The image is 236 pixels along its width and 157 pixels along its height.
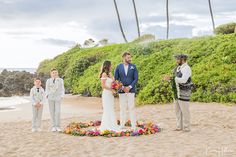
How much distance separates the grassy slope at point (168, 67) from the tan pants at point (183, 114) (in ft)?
20.5

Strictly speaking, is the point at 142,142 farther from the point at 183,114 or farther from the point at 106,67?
the point at 106,67

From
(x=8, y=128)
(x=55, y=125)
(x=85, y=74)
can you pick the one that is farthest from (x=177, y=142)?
(x=85, y=74)

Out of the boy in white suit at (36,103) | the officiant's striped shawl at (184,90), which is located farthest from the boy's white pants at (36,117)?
the officiant's striped shawl at (184,90)

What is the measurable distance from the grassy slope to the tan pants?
6.24 metres

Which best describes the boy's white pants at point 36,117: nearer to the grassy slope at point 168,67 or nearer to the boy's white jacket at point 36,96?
the boy's white jacket at point 36,96

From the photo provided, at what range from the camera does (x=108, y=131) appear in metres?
11.7

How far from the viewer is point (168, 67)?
76.9ft

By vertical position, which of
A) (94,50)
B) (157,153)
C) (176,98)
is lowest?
(157,153)

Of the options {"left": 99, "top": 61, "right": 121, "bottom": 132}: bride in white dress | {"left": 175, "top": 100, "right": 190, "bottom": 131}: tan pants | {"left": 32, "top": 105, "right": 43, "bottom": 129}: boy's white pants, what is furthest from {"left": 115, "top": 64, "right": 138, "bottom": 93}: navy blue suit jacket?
{"left": 32, "top": 105, "right": 43, "bottom": 129}: boy's white pants

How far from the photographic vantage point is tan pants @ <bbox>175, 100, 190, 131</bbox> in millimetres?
11656

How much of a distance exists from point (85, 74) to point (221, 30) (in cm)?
1066

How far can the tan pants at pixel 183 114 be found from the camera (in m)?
11.7

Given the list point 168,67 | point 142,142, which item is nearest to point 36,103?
point 142,142

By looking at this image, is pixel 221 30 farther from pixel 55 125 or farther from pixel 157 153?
pixel 157 153
